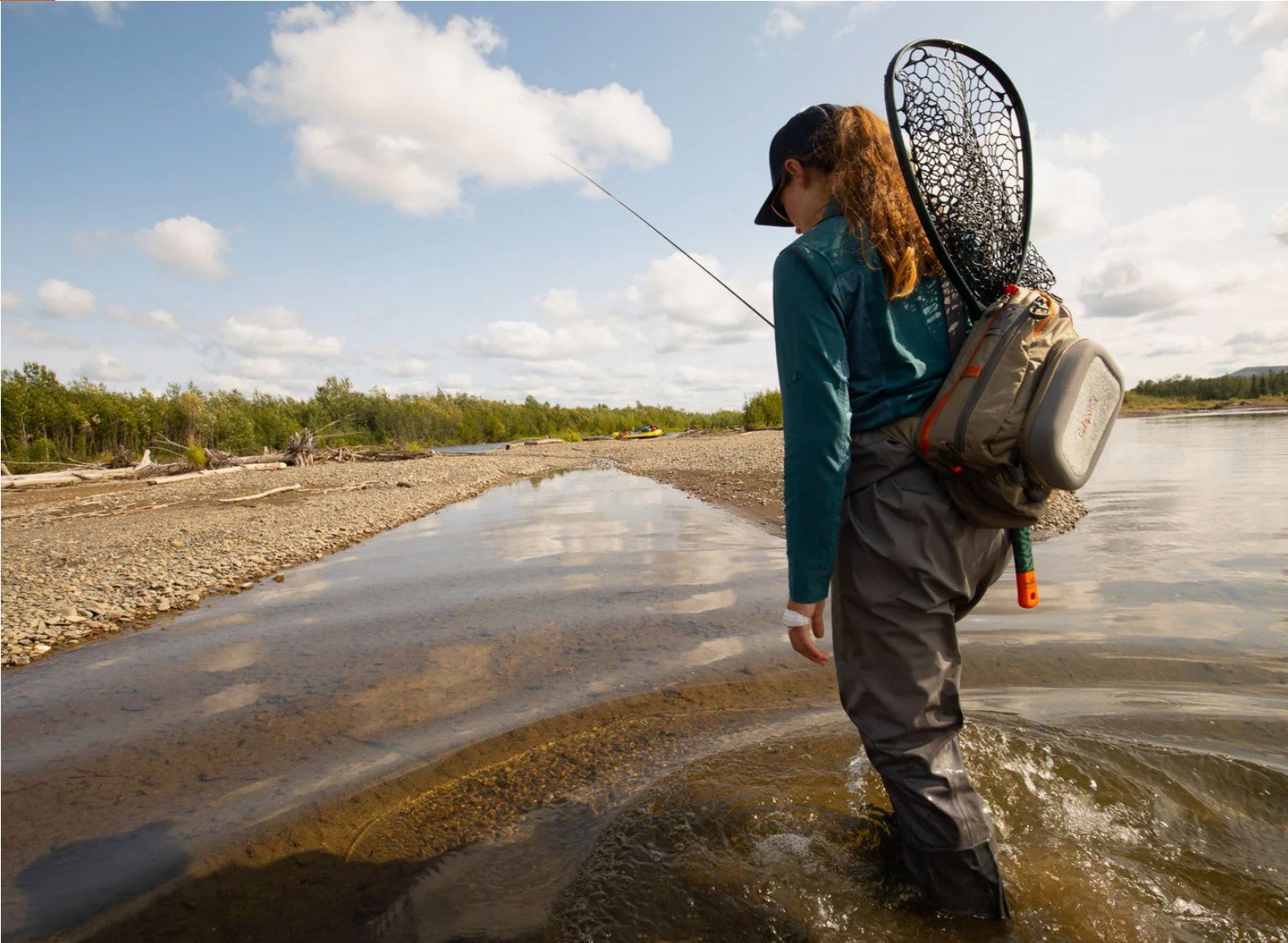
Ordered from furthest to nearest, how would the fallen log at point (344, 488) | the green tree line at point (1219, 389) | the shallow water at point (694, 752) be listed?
the green tree line at point (1219, 389), the fallen log at point (344, 488), the shallow water at point (694, 752)

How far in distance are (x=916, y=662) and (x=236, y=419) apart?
56.6 m

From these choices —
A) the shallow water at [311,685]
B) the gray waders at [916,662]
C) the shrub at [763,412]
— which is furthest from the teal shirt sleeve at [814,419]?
the shrub at [763,412]

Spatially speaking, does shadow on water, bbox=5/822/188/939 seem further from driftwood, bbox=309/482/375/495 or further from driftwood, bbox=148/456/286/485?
driftwood, bbox=148/456/286/485

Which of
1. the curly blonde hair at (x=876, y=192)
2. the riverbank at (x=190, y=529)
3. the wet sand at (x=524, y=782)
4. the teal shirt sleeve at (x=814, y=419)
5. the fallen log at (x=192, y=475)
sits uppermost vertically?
the curly blonde hair at (x=876, y=192)

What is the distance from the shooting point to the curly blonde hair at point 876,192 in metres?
2.03

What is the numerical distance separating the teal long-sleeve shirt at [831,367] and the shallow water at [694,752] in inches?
46.8

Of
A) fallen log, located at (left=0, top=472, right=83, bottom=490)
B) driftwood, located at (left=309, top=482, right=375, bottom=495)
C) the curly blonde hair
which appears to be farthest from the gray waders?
fallen log, located at (left=0, top=472, right=83, bottom=490)

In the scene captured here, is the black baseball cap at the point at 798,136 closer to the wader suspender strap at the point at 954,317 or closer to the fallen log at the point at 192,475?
the wader suspender strap at the point at 954,317

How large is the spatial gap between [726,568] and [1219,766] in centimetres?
478

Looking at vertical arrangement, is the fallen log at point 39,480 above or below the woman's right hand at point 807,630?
below

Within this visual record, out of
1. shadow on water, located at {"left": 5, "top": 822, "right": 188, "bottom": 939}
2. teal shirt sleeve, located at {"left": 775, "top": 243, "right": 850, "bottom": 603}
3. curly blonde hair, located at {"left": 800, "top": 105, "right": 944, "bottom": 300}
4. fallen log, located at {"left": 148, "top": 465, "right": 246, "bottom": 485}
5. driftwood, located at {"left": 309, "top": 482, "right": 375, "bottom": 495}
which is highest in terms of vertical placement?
curly blonde hair, located at {"left": 800, "top": 105, "right": 944, "bottom": 300}

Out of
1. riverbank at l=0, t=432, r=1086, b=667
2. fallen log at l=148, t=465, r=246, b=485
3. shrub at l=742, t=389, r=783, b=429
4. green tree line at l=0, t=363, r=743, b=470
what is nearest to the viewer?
riverbank at l=0, t=432, r=1086, b=667

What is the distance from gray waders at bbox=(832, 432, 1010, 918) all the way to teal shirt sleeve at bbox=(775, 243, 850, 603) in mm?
126

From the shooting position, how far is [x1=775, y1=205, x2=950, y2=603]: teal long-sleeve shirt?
1952 mm
